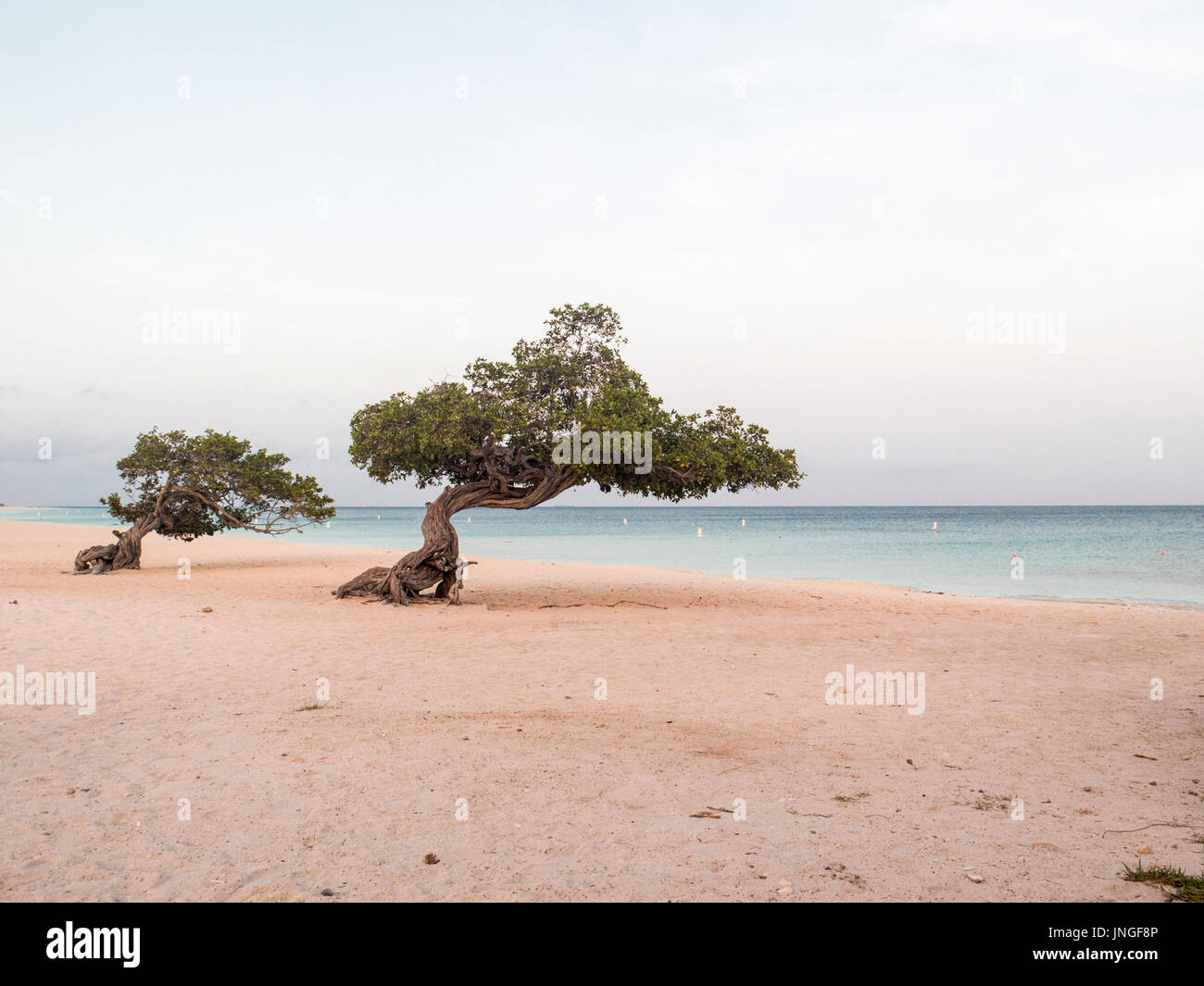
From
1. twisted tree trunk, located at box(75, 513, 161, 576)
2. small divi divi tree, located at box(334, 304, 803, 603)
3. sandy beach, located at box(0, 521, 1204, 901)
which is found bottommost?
sandy beach, located at box(0, 521, 1204, 901)

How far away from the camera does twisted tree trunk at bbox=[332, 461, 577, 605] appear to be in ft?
60.3

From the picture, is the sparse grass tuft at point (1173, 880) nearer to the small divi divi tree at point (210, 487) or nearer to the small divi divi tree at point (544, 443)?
the small divi divi tree at point (544, 443)

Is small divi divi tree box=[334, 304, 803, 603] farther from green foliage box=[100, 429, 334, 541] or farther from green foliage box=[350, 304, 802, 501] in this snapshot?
green foliage box=[100, 429, 334, 541]

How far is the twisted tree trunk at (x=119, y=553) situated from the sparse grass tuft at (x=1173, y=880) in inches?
1050

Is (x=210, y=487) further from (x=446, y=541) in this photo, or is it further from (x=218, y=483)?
(x=446, y=541)

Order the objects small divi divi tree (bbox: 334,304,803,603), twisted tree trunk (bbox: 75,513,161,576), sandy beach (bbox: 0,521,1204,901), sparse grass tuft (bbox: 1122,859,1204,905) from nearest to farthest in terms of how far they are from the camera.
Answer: sparse grass tuft (bbox: 1122,859,1204,905)
sandy beach (bbox: 0,521,1204,901)
small divi divi tree (bbox: 334,304,803,603)
twisted tree trunk (bbox: 75,513,161,576)

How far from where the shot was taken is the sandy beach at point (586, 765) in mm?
4645

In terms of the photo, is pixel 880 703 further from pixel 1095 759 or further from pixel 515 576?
pixel 515 576

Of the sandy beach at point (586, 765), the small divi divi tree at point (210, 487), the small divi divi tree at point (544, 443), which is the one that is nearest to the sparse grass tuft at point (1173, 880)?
the sandy beach at point (586, 765)

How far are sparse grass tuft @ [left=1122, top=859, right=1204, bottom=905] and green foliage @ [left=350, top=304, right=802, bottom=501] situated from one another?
12.7 m

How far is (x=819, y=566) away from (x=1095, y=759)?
97.5 feet

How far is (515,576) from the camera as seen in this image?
2627 centimetres

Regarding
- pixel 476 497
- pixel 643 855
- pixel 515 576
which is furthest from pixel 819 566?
pixel 643 855

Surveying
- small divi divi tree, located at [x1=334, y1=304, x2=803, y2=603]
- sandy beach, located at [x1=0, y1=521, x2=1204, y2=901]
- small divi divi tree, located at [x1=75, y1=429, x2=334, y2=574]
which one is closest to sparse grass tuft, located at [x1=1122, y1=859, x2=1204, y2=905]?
sandy beach, located at [x1=0, y1=521, x2=1204, y2=901]
